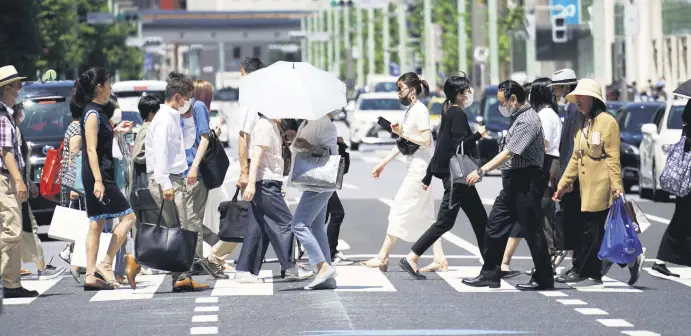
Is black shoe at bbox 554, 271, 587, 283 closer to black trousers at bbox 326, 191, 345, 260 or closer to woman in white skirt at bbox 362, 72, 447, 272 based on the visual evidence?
woman in white skirt at bbox 362, 72, 447, 272

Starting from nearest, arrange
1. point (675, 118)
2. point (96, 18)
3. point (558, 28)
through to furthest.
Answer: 1. point (675, 118)
2. point (558, 28)
3. point (96, 18)

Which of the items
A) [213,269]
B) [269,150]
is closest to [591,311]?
[269,150]

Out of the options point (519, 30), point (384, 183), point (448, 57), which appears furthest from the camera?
point (448, 57)

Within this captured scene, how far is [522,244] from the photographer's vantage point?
1903cm

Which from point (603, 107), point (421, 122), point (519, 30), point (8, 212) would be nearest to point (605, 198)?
point (603, 107)

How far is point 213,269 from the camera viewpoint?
1532 cm

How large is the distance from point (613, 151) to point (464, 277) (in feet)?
5.83

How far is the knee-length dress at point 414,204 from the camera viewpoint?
15758mm

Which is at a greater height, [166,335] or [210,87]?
[210,87]

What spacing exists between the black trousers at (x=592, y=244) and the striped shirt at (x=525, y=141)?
85cm

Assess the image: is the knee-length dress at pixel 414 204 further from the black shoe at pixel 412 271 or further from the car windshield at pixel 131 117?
the car windshield at pixel 131 117

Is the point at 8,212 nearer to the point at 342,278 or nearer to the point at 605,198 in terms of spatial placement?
the point at 342,278

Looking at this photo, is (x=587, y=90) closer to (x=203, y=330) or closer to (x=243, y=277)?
(x=243, y=277)

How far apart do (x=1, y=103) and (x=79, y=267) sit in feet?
6.82
